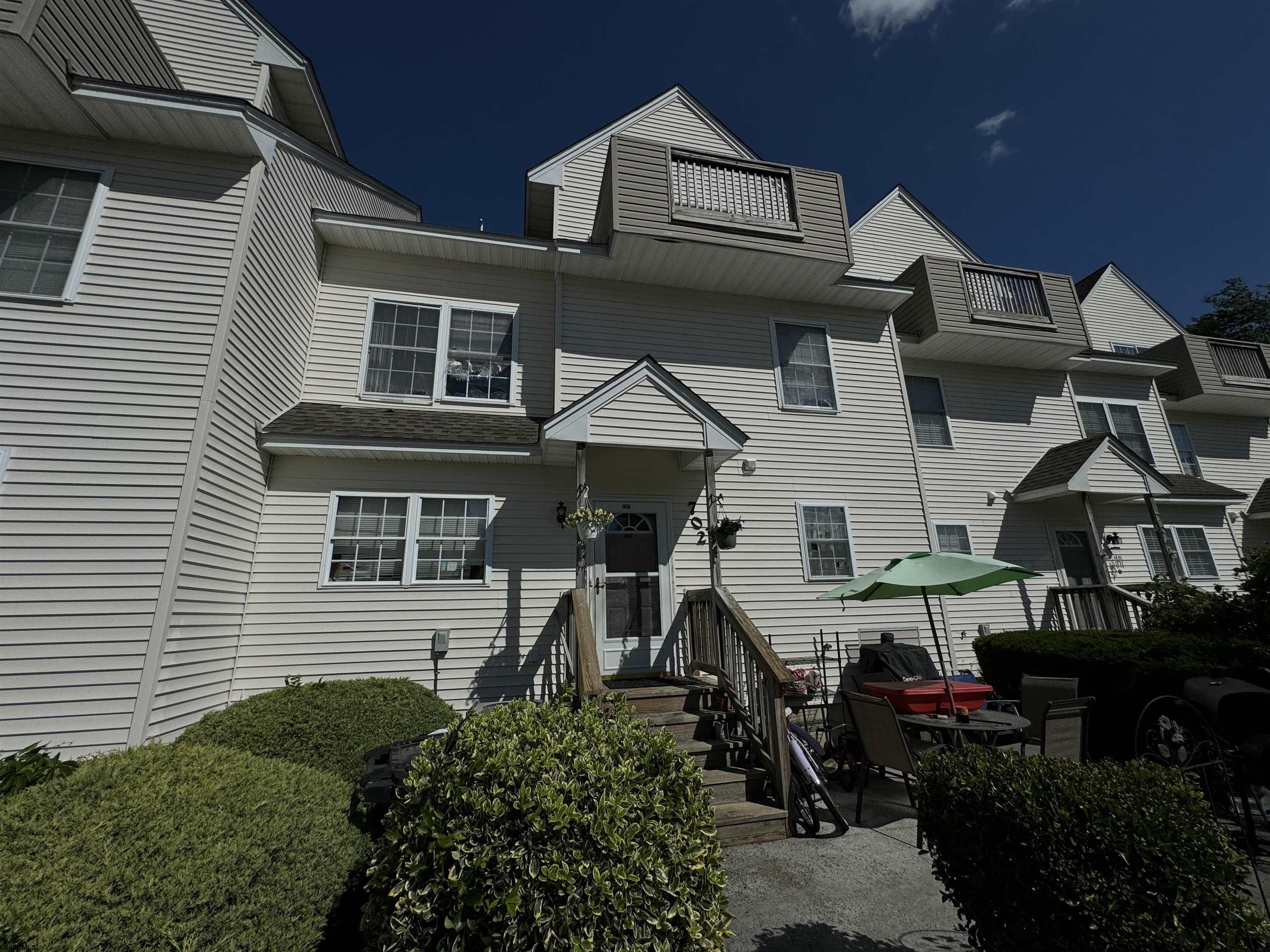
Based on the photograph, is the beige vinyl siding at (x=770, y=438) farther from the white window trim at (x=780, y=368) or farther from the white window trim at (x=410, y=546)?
the white window trim at (x=410, y=546)

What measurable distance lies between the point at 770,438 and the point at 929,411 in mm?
4200

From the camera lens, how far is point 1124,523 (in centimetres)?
1061

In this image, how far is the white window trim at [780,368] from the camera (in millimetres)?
8977

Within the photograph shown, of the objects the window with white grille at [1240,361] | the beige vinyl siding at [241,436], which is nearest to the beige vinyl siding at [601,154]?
the beige vinyl siding at [241,436]

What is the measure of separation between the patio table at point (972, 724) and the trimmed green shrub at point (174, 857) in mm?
4337

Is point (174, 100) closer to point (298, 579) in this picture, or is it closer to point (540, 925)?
point (298, 579)

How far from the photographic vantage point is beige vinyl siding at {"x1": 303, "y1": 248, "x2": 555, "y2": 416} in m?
7.71

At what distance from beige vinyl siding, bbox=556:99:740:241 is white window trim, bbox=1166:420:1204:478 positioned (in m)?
13.0

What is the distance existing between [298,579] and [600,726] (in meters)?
5.52

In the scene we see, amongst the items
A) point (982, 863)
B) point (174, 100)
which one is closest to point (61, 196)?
point (174, 100)

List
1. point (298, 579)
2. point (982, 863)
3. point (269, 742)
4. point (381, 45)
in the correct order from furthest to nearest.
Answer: point (381, 45) → point (298, 579) → point (269, 742) → point (982, 863)

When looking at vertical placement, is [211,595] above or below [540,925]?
above

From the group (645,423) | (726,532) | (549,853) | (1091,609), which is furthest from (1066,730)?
(1091,609)

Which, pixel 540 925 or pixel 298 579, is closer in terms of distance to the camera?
pixel 540 925
